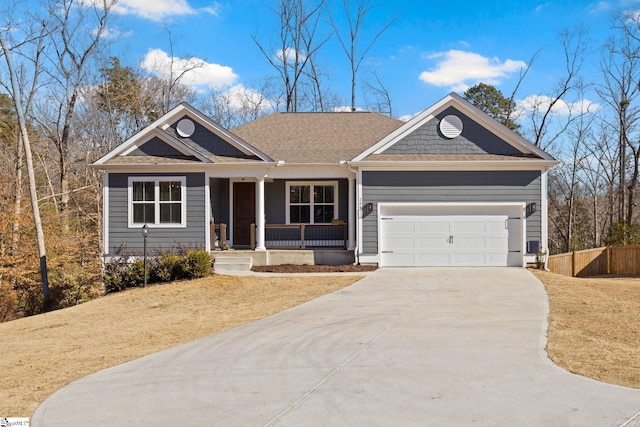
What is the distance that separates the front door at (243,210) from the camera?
20250 millimetres

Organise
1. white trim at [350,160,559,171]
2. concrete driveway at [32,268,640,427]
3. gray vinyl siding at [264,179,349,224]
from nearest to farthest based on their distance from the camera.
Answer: concrete driveway at [32,268,640,427], white trim at [350,160,559,171], gray vinyl siding at [264,179,349,224]

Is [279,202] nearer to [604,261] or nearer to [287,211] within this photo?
[287,211]

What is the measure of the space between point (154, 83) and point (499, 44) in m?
21.2

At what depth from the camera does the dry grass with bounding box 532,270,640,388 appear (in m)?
6.67

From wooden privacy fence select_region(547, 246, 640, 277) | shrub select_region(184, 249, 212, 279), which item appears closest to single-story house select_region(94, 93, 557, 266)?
shrub select_region(184, 249, 212, 279)

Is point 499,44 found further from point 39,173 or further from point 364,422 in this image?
point 364,422

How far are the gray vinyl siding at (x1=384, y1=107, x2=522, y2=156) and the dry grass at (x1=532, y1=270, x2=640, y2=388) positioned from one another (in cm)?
497

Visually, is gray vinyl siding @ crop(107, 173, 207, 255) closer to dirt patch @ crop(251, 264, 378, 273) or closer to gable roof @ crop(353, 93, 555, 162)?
dirt patch @ crop(251, 264, 378, 273)

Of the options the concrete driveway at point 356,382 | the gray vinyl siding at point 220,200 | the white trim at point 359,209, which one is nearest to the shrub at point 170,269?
the gray vinyl siding at point 220,200

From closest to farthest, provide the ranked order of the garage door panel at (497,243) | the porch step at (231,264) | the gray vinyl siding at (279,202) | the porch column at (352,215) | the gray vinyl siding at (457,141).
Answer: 1. the porch step at (231,264)
2. the garage door panel at (497,243)
3. the gray vinyl siding at (457,141)
4. the porch column at (352,215)
5. the gray vinyl siding at (279,202)

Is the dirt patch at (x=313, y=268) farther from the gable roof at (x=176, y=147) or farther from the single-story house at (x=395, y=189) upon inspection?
the gable roof at (x=176, y=147)

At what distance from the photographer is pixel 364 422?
486 cm

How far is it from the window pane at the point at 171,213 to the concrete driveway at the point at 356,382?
887 centimetres

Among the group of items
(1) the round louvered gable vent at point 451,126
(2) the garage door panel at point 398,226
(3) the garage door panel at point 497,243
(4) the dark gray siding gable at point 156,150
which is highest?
(1) the round louvered gable vent at point 451,126
